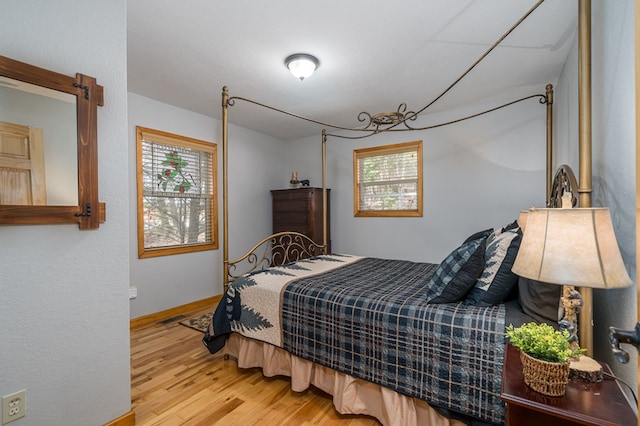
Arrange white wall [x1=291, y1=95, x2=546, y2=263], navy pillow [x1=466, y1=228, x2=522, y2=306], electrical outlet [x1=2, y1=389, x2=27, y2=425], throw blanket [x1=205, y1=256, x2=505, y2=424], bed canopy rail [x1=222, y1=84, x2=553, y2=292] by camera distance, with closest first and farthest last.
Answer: electrical outlet [x1=2, y1=389, x2=27, y2=425] < throw blanket [x1=205, y1=256, x2=505, y2=424] < navy pillow [x1=466, y1=228, x2=522, y2=306] < bed canopy rail [x1=222, y1=84, x2=553, y2=292] < white wall [x1=291, y1=95, x2=546, y2=263]

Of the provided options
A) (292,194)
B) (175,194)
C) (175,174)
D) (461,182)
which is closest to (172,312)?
(175,194)

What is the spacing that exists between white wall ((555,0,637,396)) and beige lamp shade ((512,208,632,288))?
259 millimetres

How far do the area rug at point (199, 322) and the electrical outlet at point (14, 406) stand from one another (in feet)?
5.93

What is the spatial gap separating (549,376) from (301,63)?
8.20 ft

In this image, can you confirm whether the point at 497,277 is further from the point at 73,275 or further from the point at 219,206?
the point at 219,206

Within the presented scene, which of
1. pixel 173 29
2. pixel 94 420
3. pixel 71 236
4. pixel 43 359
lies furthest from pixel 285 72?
pixel 94 420

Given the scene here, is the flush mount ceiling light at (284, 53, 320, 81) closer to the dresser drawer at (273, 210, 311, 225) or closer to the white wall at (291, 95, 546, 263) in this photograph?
the white wall at (291, 95, 546, 263)

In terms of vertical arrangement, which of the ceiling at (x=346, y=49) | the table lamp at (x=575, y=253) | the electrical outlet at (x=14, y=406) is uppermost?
the ceiling at (x=346, y=49)

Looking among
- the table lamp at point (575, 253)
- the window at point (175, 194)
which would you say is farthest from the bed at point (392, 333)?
the window at point (175, 194)

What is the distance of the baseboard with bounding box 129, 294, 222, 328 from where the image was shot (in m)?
3.24

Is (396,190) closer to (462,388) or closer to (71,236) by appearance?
(462,388)

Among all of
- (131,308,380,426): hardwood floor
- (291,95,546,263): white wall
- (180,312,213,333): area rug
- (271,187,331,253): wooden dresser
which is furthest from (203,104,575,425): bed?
(271,187,331,253): wooden dresser

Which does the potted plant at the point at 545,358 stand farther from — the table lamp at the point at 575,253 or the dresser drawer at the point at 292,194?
the dresser drawer at the point at 292,194

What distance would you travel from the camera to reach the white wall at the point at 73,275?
1.31 m
